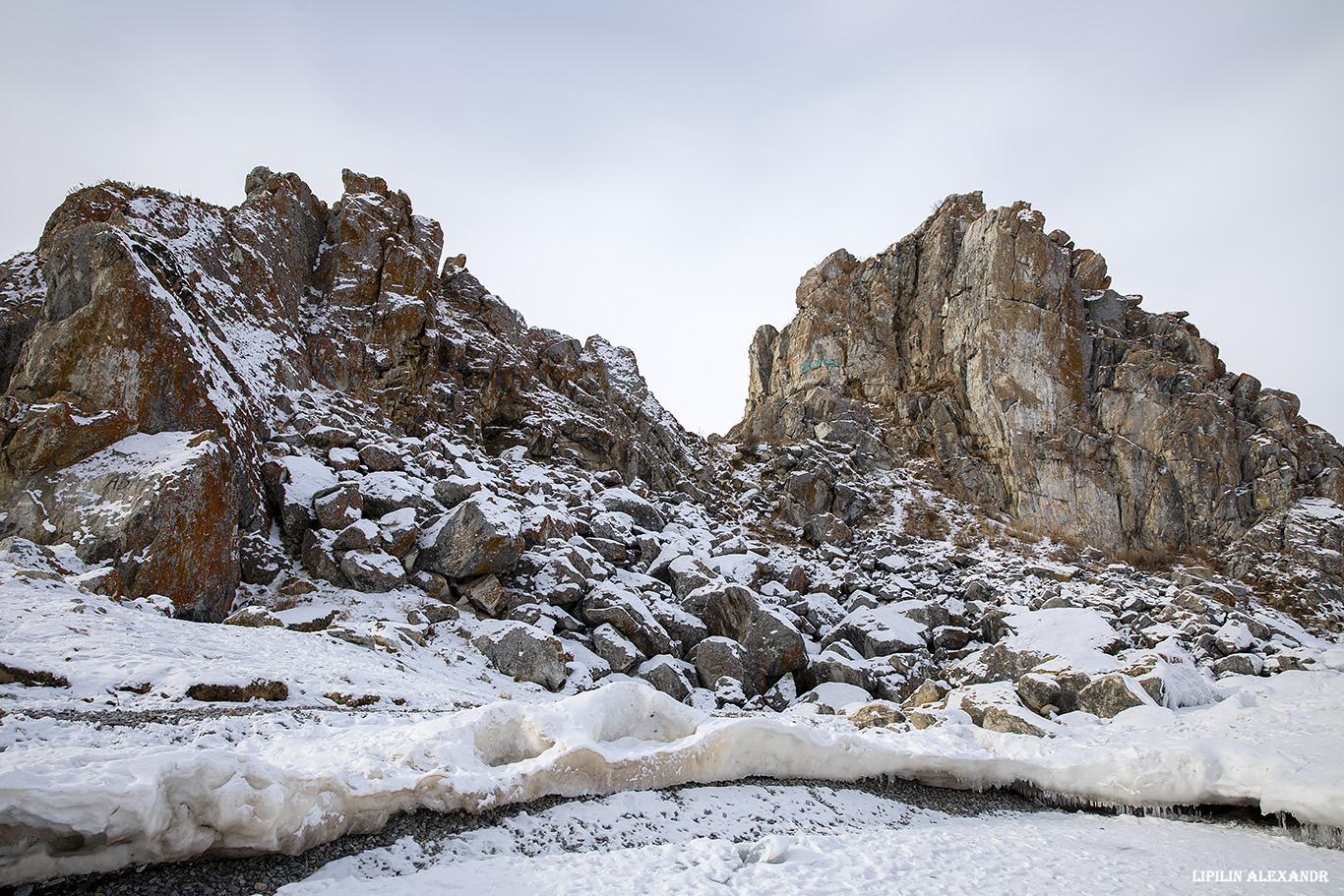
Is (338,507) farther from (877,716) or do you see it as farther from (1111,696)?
(1111,696)

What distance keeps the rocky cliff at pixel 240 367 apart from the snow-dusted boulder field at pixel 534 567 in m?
0.14

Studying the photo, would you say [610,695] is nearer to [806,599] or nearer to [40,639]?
[40,639]

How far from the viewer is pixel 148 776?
5.44 m

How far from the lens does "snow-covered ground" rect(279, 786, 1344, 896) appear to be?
254 inches

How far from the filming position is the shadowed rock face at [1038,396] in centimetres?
3672

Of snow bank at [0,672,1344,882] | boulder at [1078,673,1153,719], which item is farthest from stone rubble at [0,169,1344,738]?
snow bank at [0,672,1344,882]

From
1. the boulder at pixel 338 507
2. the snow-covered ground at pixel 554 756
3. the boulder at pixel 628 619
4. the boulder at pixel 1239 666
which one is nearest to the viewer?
the snow-covered ground at pixel 554 756

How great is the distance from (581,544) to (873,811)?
52.8ft

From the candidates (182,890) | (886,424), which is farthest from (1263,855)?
(886,424)

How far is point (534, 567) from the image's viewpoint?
21422mm

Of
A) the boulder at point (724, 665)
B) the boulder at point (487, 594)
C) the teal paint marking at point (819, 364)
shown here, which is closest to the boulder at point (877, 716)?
the boulder at point (724, 665)

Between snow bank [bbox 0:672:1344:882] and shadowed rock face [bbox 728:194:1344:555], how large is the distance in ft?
80.1

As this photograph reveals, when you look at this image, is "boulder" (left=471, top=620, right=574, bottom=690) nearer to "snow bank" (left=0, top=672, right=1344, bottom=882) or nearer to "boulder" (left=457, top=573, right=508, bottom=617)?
"boulder" (left=457, top=573, right=508, bottom=617)

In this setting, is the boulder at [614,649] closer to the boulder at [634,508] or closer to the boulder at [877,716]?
the boulder at [877,716]
